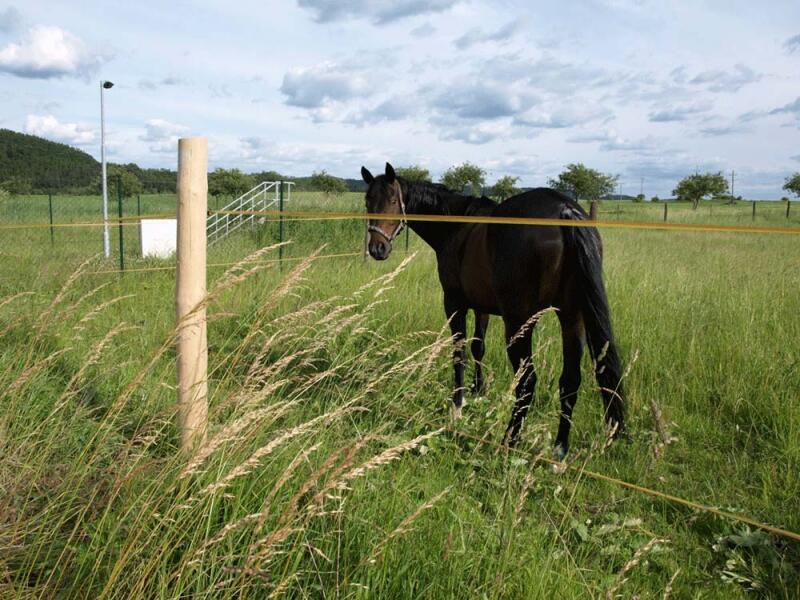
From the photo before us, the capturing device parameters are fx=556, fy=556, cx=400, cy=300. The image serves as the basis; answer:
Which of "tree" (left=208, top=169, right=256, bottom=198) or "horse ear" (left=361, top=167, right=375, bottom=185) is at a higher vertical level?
"tree" (left=208, top=169, right=256, bottom=198)

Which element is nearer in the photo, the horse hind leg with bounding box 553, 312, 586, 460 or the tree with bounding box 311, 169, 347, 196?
the horse hind leg with bounding box 553, 312, 586, 460

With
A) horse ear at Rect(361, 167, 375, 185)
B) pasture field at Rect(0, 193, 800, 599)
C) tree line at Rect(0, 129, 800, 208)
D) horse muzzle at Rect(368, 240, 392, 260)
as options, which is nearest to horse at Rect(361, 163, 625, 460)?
pasture field at Rect(0, 193, 800, 599)

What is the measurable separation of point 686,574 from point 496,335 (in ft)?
10.0

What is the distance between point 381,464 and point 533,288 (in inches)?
78.5

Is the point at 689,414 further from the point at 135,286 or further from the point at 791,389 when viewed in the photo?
the point at 135,286

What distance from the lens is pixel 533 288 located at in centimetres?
367

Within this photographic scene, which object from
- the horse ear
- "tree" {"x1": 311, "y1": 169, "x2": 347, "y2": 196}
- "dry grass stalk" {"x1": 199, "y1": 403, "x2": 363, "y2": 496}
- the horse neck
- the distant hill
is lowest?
"dry grass stalk" {"x1": 199, "y1": 403, "x2": 363, "y2": 496}

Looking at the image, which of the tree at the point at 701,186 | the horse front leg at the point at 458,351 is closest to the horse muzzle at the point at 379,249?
the horse front leg at the point at 458,351

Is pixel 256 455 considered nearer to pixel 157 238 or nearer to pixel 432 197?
pixel 432 197

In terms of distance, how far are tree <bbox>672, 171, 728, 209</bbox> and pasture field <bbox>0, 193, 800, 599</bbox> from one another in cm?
5673

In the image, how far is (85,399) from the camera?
2.72 meters

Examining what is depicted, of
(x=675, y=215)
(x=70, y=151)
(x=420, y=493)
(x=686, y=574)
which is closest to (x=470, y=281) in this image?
(x=420, y=493)

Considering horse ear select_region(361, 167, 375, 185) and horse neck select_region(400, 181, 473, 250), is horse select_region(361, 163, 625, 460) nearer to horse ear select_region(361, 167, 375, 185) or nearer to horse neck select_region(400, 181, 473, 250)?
horse neck select_region(400, 181, 473, 250)

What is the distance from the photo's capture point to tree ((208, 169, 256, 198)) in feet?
167
